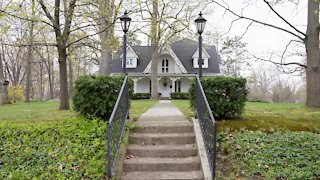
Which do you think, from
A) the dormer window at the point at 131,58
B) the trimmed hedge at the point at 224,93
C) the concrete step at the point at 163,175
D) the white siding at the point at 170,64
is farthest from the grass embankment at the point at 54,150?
the white siding at the point at 170,64

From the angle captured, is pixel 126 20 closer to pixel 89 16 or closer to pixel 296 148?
pixel 89 16

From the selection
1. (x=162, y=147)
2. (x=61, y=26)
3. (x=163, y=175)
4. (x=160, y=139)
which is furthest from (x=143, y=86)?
(x=163, y=175)

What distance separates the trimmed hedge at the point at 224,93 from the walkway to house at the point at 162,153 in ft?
2.96

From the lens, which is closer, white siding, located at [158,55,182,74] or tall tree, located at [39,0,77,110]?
tall tree, located at [39,0,77,110]

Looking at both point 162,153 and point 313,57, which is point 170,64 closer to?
point 313,57

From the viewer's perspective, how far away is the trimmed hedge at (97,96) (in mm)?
6918

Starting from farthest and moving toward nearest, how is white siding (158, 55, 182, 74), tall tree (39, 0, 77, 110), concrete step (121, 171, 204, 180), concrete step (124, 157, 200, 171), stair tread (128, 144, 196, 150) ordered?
white siding (158, 55, 182, 74), tall tree (39, 0, 77, 110), stair tread (128, 144, 196, 150), concrete step (124, 157, 200, 171), concrete step (121, 171, 204, 180)

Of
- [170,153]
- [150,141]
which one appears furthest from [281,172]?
[150,141]

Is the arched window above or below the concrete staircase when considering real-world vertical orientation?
above

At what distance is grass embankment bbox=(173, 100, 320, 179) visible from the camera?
200 inches

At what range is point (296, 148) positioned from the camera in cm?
575

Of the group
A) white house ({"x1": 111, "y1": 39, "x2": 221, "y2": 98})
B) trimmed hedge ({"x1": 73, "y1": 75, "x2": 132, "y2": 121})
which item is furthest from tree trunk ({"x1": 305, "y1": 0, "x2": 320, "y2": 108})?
white house ({"x1": 111, "y1": 39, "x2": 221, "y2": 98})

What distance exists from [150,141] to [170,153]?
62 cm

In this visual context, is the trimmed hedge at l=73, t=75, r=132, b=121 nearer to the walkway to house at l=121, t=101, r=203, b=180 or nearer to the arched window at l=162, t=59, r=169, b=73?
the walkway to house at l=121, t=101, r=203, b=180
